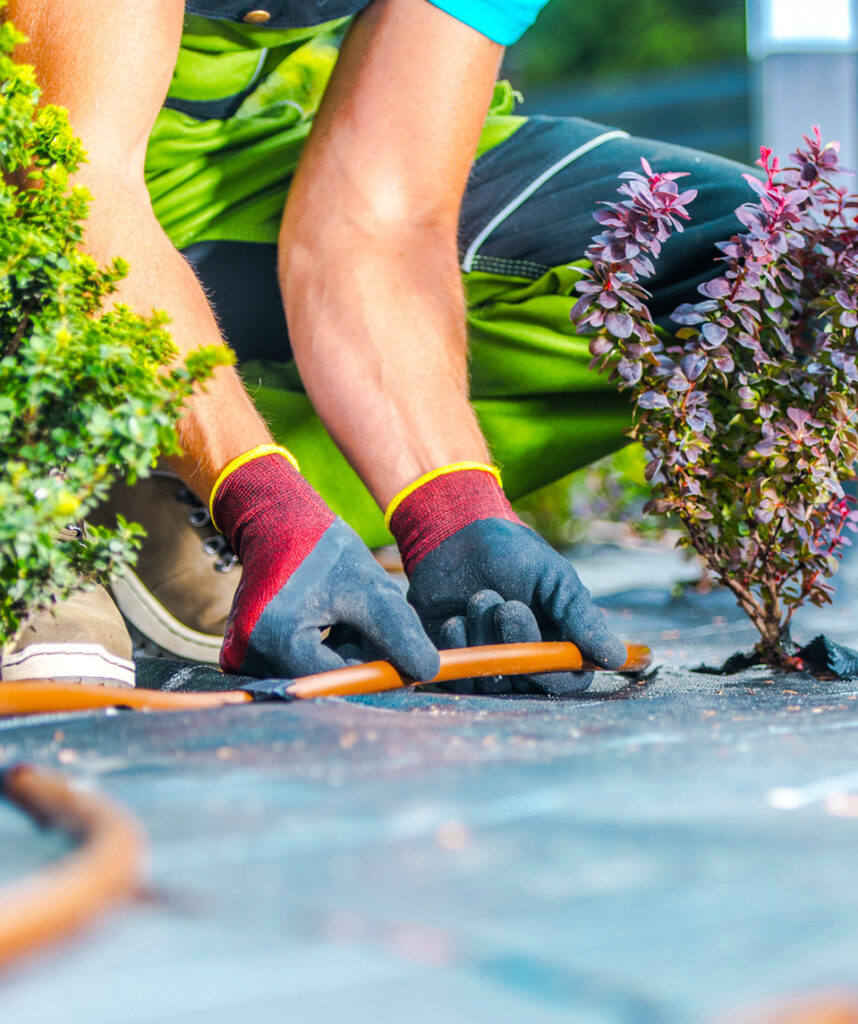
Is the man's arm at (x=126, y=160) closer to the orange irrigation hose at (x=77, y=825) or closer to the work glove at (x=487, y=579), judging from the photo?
the work glove at (x=487, y=579)

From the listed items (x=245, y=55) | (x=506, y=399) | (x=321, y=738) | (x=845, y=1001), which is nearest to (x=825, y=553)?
(x=506, y=399)

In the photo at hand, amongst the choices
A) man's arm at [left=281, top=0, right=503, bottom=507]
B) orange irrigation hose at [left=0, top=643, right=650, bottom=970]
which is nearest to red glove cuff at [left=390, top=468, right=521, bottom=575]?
man's arm at [left=281, top=0, right=503, bottom=507]

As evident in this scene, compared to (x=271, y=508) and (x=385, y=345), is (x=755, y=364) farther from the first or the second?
(x=271, y=508)

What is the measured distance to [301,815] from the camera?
79 centimetres

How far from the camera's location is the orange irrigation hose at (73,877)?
58cm

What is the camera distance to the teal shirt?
2.01 meters

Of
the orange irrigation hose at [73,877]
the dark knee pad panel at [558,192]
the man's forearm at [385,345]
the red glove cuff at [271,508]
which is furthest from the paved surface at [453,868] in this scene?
the dark knee pad panel at [558,192]

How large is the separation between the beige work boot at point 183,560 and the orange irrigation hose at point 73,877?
130cm

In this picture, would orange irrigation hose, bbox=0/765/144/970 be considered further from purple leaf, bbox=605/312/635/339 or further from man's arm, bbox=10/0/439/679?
purple leaf, bbox=605/312/635/339

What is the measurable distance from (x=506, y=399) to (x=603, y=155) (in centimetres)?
56

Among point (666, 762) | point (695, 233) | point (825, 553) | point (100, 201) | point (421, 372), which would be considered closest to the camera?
point (666, 762)

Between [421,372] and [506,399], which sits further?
[506,399]

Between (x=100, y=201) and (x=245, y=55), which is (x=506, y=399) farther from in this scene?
(x=100, y=201)

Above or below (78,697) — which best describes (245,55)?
above
